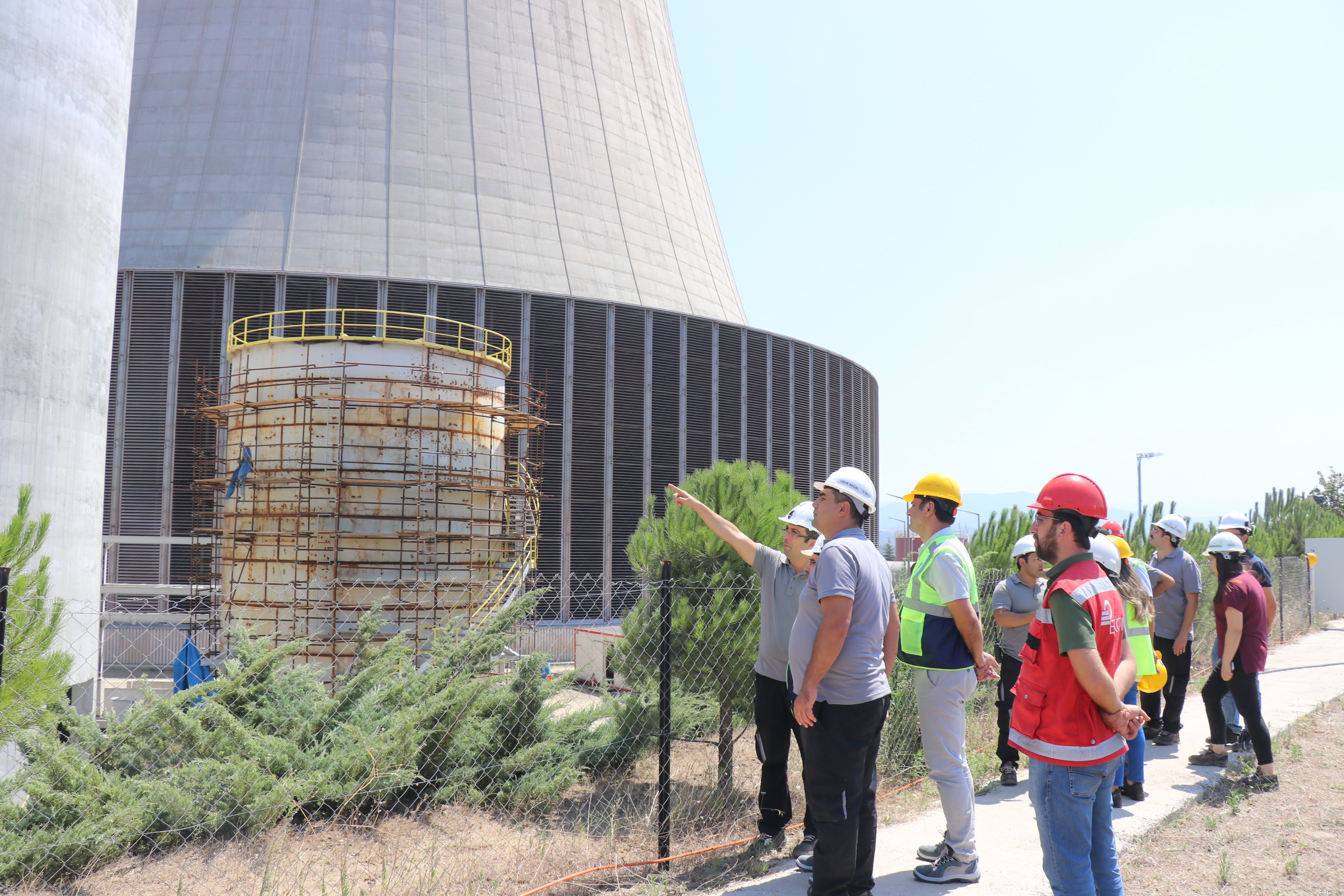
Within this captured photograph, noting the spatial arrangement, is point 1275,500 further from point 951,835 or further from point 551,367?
point 951,835

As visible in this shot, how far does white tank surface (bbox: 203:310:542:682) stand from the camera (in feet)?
41.9

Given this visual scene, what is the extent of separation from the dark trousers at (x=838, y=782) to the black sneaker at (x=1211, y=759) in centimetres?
433

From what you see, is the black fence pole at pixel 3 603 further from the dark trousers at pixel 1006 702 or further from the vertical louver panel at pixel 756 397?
the vertical louver panel at pixel 756 397

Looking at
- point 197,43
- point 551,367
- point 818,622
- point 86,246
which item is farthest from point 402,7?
point 818,622

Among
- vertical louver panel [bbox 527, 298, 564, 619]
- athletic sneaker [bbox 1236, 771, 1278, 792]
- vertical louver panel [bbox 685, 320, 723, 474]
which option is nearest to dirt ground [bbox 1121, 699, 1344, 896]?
athletic sneaker [bbox 1236, 771, 1278, 792]

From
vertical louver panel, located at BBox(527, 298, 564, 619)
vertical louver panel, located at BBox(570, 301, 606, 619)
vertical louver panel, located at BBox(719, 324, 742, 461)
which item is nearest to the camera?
vertical louver panel, located at BBox(527, 298, 564, 619)

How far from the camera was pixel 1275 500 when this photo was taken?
24000 millimetres

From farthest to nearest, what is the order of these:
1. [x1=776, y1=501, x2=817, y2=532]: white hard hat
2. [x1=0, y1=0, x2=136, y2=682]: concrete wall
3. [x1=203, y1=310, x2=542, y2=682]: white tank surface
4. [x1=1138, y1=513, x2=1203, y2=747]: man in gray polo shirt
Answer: [x1=203, y1=310, x2=542, y2=682]: white tank surface, [x1=0, y1=0, x2=136, y2=682]: concrete wall, [x1=1138, y1=513, x2=1203, y2=747]: man in gray polo shirt, [x1=776, y1=501, x2=817, y2=532]: white hard hat

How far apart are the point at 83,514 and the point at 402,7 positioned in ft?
68.0

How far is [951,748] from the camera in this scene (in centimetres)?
441

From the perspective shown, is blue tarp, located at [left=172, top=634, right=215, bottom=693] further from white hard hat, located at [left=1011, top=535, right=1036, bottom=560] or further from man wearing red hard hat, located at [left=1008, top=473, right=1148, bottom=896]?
man wearing red hard hat, located at [left=1008, top=473, right=1148, bottom=896]

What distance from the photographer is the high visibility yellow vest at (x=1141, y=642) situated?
4.16 metres

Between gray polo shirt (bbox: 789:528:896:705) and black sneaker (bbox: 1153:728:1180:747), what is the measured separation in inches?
192

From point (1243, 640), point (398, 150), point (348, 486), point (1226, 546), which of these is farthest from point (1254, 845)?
point (398, 150)
